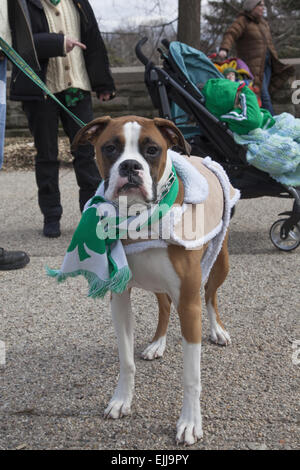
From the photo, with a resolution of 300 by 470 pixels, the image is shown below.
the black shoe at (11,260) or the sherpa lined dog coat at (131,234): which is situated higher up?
the sherpa lined dog coat at (131,234)

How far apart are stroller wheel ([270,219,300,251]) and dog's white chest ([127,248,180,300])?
2.44m

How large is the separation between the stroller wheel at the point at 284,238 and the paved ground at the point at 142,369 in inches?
6.9

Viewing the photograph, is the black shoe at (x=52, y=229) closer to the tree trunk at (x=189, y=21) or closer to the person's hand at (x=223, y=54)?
the person's hand at (x=223, y=54)

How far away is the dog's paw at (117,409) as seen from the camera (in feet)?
7.24

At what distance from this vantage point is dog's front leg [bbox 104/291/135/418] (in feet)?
7.25

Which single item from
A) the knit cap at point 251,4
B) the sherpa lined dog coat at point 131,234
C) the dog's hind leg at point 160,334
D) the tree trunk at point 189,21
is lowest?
the dog's hind leg at point 160,334

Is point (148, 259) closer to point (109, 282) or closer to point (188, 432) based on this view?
point (109, 282)

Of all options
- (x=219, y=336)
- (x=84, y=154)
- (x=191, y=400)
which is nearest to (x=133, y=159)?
(x=191, y=400)

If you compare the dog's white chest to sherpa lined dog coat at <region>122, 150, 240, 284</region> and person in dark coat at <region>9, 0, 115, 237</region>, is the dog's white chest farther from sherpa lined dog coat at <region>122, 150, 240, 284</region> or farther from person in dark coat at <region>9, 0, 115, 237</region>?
person in dark coat at <region>9, 0, 115, 237</region>

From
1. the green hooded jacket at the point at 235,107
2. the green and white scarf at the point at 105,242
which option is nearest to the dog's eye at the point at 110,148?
the green and white scarf at the point at 105,242

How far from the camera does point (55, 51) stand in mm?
3949

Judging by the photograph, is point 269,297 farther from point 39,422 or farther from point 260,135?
point 39,422

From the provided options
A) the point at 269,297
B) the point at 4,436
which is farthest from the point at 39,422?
the point at 269,297

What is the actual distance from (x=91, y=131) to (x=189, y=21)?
793 centimetres
